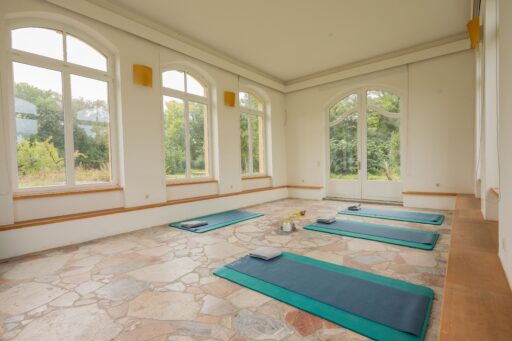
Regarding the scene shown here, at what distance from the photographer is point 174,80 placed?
5.59 metres

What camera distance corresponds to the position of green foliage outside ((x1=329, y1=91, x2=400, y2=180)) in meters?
6.60

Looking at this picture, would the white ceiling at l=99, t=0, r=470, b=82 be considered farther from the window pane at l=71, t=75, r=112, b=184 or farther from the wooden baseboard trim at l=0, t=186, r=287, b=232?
the wooden baseboard trim at l=0, t=186, r=287, b=232

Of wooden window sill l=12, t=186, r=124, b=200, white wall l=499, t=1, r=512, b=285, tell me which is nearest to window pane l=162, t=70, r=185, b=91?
wooden window sill l=12, t=186, r=124, b=200

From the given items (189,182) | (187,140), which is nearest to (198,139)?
(187,140)

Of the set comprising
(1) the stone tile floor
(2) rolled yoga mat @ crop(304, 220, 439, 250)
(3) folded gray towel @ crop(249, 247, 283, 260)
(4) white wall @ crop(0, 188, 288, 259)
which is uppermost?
(4) white wall @ crop(0, 188, 288, 259)

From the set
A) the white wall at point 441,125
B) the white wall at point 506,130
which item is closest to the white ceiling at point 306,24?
the white wall at point 441,125

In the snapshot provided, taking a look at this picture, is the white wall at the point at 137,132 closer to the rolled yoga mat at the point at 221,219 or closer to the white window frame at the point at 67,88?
the white window frame at the point at 67,88

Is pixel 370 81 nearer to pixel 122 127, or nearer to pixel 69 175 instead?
pixel 122 127

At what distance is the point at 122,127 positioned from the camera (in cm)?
451

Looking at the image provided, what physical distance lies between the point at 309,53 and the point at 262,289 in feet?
18.2

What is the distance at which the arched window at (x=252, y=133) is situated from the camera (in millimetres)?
7277

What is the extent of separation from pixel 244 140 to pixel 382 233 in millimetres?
4324

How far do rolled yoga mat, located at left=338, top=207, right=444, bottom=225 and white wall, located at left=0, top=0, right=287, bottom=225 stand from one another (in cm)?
296

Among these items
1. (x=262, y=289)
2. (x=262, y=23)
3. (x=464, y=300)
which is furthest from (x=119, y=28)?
(x=464, y=300)
